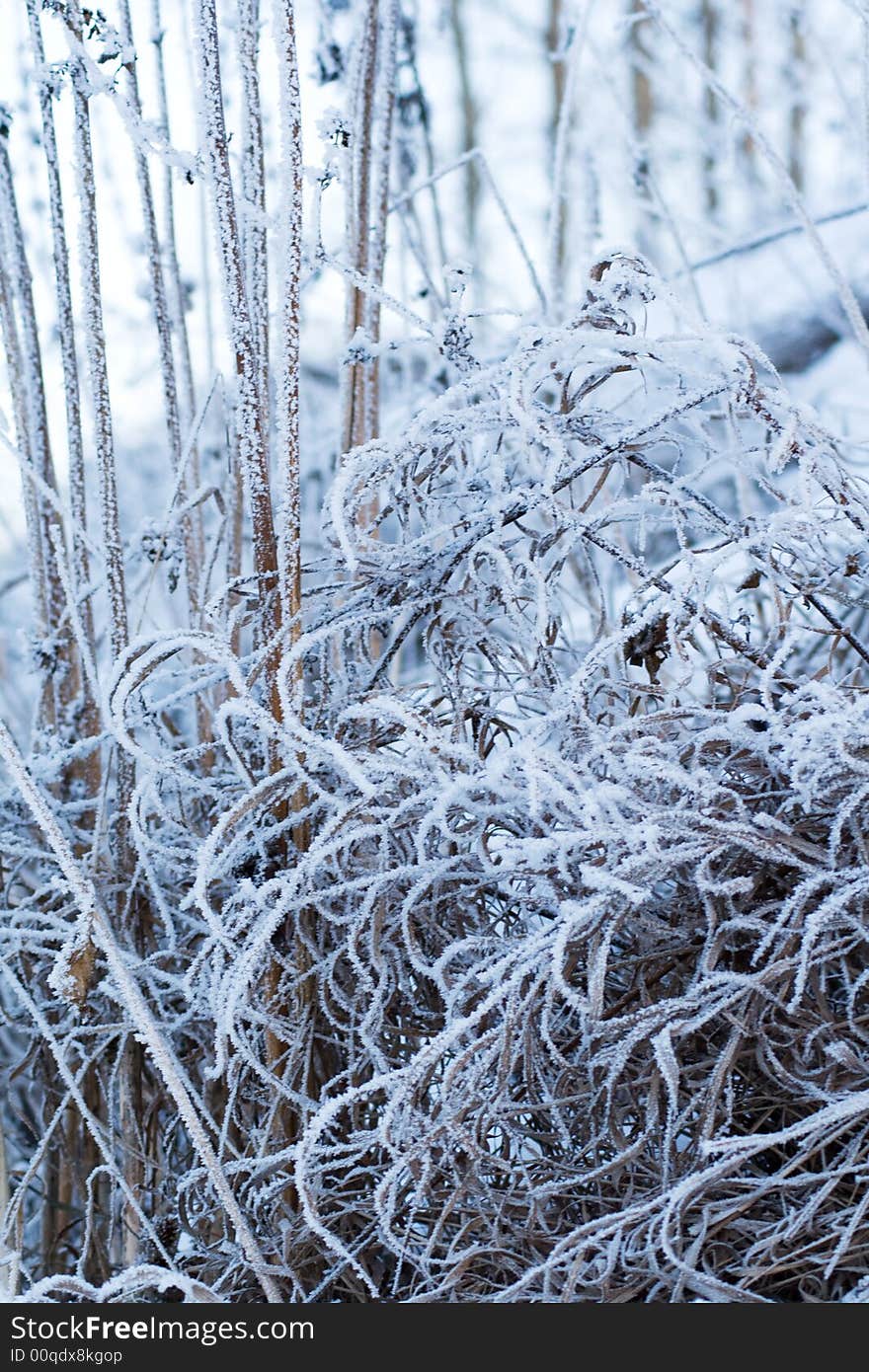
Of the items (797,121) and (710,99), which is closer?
Result: (710,99)

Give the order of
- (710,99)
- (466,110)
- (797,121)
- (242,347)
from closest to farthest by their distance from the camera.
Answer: (242,347), (466,110), (710,99), (797,121)

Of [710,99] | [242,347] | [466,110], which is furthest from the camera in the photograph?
[710,99]

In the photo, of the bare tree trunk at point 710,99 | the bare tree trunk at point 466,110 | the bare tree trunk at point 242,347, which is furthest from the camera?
the bare tree trunk at point 466,110

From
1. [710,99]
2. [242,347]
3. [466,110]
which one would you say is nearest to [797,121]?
[710,99]

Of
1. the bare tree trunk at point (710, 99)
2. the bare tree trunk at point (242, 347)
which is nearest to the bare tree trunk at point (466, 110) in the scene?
the bare tree trunk at point (710, 99)

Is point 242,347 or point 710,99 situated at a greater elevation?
point 710,99

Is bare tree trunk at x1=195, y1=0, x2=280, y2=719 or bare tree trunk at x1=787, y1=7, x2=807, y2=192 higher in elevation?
bare tree trunk at x1=787, y1=7, x2=807, y2=192

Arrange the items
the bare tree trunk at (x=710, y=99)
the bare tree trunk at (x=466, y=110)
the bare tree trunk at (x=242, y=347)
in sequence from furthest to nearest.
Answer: the bare tree trunk at (x=466, y=110) → the bare tree trunk at (x=710, y=99) → the bare tree trunk at (x=242, y=347)

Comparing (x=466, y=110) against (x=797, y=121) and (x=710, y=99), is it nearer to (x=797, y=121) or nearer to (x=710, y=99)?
(x=710, y=99)

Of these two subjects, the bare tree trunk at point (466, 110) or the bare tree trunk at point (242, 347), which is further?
the bare tree trunk at point (466, 110)

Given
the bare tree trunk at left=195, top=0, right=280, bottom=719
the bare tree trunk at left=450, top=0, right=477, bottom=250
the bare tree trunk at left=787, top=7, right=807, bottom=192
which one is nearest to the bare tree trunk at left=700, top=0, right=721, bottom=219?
the bare tree trunk at left=787, top=7, right=807, bottom=192

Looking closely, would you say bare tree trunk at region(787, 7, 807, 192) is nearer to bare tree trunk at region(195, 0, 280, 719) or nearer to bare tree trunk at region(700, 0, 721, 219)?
bare tree trunk at region(700, 0, 721, 219)

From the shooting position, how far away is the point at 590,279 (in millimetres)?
474

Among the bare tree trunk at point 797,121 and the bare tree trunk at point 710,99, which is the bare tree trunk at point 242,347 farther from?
the bare tree trunk at point 797,121
